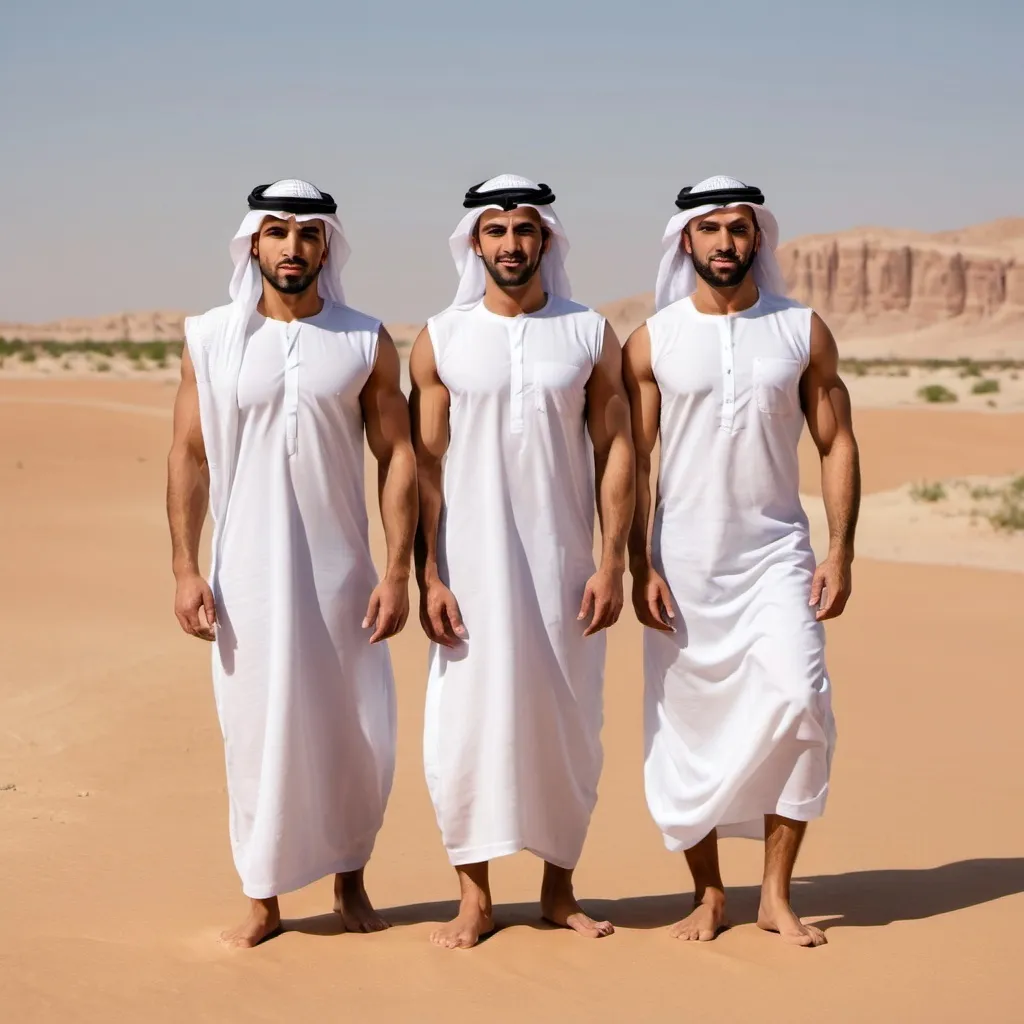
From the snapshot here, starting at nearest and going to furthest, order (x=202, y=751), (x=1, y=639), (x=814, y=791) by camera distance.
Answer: (x=814, y=791) < (x=202, y=751) < (x=1, y=639)

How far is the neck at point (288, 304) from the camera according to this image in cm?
489

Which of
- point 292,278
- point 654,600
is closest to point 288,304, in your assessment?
point 292,278

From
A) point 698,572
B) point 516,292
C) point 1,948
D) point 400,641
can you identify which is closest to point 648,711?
point 698,572

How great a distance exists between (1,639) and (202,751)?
9.97 ft

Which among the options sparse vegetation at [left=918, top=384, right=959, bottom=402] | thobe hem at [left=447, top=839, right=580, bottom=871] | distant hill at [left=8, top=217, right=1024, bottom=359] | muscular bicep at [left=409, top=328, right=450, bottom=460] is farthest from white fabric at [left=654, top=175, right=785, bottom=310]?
distant hill at [left=8, top=217, right=1024, bottom=359]

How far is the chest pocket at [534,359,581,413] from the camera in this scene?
4781 millimetres

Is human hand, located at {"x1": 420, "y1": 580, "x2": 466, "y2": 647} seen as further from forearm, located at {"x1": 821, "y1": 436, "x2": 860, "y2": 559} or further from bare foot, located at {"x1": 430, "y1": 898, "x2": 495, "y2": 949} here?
forearm, located at {"x1": 821, "y1": 436, "x2": 860, "y2": 559}

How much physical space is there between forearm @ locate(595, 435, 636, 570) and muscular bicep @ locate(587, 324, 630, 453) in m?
0.03

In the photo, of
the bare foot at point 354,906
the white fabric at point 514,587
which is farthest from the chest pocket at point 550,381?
the bare foot at point 354,906

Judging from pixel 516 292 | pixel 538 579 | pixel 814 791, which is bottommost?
pixel 814 791

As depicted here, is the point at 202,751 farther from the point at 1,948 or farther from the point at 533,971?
the point at 533,971

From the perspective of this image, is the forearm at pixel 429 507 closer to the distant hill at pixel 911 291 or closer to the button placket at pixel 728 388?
the button placket at pixel 728 388

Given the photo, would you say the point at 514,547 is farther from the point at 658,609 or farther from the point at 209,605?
the point at 209,605

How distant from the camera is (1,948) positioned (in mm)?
4840
